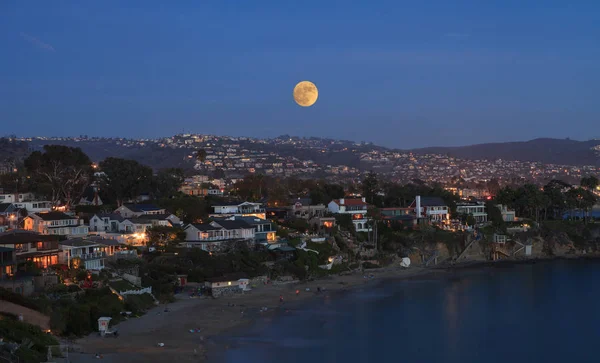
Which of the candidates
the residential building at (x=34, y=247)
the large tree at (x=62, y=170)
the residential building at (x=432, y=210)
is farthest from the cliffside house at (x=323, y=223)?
the residential building at (x=34, y=247)

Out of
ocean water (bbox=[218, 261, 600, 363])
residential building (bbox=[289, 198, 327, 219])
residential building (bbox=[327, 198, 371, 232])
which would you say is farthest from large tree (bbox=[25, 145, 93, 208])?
ocean water (bbox=[218, 261, 600, 363])

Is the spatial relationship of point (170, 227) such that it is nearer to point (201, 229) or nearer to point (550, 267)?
point (201, 229)

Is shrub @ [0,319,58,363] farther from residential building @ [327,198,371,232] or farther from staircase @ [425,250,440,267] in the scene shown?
staircase @ [425,250,440,267]

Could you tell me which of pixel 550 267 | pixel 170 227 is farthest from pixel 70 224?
pixel 550 267

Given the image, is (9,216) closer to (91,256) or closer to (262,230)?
(91,256)

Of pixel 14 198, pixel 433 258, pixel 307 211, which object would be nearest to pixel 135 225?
pixel 14 198

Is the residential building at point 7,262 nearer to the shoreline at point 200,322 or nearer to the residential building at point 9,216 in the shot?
the shoreline at point 200,322

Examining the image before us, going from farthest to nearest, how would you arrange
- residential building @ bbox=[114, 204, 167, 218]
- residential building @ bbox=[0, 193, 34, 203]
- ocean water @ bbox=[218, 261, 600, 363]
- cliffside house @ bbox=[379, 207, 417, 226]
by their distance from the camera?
cliffside house @ bbox=[379, 207, 417, 226]
residential building @ bbox=[0, 193, 34, 203]
residential building @ bbox=[114, 204, 167, 218]
ocean water @ bbox=[218, 261, 600, 363]
